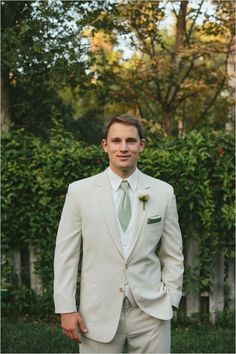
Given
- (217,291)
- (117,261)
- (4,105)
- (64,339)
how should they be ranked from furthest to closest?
(4,105), (217,291), (64,339), (117,261)

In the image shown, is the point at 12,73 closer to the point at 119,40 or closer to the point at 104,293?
the point at 119,40

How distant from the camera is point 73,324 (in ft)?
9.06

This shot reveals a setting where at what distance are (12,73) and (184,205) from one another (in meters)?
3.20

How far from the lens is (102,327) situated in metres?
2.75

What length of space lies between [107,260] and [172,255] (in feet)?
1.26

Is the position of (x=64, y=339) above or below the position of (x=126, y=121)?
below

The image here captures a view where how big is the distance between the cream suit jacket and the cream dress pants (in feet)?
0.16

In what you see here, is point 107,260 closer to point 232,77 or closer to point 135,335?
point 135,335

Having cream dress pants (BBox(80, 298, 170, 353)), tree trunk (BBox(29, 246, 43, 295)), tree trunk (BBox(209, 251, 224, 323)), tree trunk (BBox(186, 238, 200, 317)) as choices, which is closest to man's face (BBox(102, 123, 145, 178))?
cream dress pants (BBox(80, 298, 170, 353))

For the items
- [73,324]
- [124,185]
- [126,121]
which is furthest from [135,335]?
[126,121]

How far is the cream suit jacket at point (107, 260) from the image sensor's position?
275cm

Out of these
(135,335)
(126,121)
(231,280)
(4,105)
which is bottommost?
(231,280)

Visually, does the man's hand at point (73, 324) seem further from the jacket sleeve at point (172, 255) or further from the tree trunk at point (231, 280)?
the tree trunk at point (231, 280)

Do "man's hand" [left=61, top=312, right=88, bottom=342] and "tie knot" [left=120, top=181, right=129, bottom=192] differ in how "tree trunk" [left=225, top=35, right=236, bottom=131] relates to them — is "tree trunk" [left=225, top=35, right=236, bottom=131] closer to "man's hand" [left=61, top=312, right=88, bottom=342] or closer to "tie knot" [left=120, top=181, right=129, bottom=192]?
"tie knot" [left=120, top=181, right=129, bottom=192]
